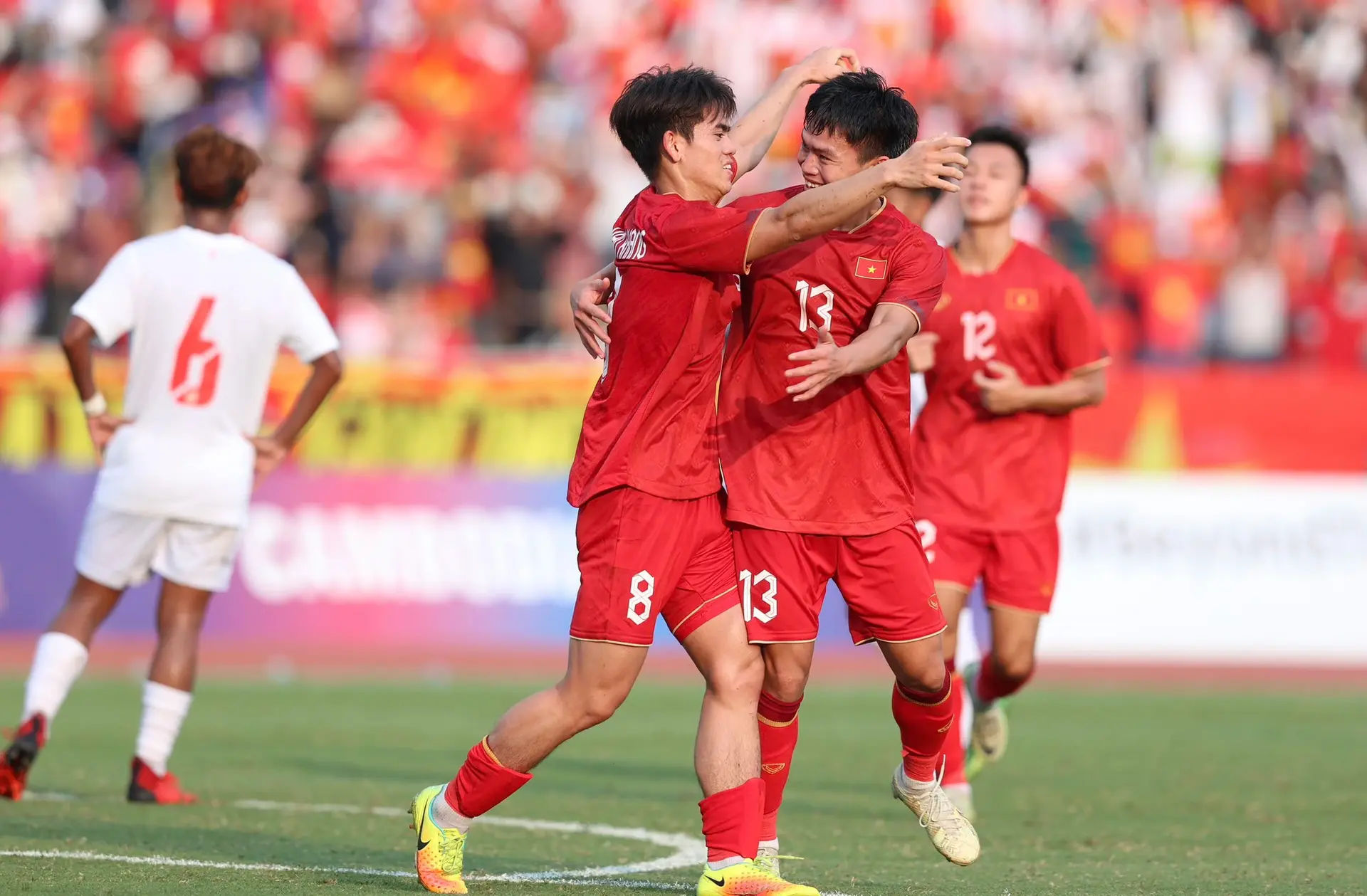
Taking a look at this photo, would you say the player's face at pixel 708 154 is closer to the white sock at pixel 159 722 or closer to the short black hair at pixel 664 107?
the short black hair at pixel 664 107

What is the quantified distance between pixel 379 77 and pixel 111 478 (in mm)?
11208

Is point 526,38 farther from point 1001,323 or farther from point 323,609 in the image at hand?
point 1001,323

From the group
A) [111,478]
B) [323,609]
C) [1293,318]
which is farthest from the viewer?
[1293,318]

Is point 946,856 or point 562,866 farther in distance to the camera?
point 562,866

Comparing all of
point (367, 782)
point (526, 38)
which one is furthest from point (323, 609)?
point (526, 38)

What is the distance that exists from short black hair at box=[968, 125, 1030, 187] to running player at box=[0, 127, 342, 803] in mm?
2957

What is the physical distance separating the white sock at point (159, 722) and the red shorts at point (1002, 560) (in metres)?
3.16

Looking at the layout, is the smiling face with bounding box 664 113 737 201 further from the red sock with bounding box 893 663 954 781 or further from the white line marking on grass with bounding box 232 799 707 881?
the white line marking on grass with bounding box 232 799 707 881

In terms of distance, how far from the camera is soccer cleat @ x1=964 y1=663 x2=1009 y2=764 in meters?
8.51

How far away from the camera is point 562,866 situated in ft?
21.1

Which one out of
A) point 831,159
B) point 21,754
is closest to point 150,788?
point 21,754

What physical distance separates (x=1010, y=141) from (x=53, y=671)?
177 inches

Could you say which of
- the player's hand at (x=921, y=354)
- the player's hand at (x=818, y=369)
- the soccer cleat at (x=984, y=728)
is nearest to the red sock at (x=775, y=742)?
the player's hand at (x=818, y=369)

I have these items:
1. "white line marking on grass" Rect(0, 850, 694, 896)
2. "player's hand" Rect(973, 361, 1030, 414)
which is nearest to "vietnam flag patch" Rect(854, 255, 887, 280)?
"white line marking on grass" Rect(0, 850, 694, 896)
